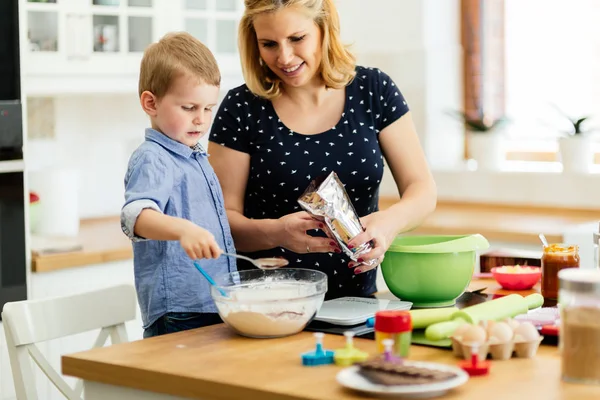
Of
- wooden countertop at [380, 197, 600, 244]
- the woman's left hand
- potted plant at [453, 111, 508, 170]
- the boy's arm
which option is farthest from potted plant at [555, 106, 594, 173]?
the boy's arm

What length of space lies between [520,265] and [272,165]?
648 millimetres

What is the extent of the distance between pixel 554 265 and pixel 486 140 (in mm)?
2165

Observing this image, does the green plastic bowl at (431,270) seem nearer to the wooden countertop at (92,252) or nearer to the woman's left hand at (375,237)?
the woman's left hand at (375,237)

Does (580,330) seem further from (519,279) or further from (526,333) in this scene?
(519,279)

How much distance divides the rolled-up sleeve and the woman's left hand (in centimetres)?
37

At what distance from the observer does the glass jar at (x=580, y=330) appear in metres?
1.41

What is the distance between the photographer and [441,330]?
1.62 m

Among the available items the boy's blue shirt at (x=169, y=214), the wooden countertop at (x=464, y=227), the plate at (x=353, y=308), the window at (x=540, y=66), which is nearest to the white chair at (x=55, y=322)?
the boy's blue shirt at (x=169, y=214)

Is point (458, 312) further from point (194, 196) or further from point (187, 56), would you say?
point (187, 56)

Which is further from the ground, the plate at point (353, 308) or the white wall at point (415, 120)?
the white wall at point (415, 120)

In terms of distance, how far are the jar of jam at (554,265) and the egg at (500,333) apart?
1.62 feet

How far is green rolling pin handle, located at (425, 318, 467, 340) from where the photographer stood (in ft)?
5.30

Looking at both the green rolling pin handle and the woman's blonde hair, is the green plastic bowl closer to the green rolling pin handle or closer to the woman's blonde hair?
the green rolling pin handle

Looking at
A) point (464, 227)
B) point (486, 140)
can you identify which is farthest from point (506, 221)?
point (486, 140)
